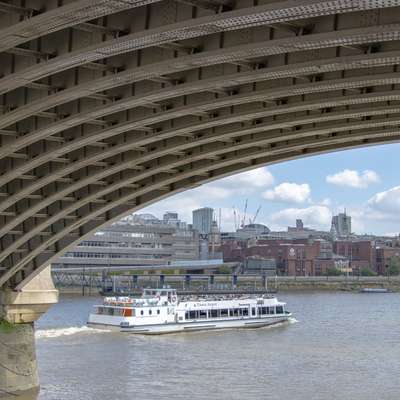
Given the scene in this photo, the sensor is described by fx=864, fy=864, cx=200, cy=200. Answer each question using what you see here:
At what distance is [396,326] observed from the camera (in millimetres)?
73500

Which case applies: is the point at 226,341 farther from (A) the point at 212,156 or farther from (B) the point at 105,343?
(A) the point at 212,156

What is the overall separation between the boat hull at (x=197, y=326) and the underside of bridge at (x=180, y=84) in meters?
38.7

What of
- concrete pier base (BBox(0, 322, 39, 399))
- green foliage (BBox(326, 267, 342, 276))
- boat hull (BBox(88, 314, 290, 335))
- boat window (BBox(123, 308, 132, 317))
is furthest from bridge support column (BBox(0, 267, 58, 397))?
green foliage (BBox(326, 267, 342, 276))

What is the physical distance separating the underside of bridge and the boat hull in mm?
38718

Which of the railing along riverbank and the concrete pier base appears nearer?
the concrete pier base

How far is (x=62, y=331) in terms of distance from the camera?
209 ft

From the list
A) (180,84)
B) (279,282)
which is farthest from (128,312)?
(279,282)

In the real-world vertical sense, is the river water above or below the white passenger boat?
below

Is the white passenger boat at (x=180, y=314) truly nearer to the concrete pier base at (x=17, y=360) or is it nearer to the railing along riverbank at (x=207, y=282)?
the concrete pier base at (x=17, y=360)

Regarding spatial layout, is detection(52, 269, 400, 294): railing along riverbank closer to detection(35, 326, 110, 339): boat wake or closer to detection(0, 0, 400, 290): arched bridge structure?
detection(35, 326, 110, 339): boat wake

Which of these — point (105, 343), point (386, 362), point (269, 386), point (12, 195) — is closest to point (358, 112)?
point (12, 195)

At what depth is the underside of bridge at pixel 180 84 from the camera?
13.0 m

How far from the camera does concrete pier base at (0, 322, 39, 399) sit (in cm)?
3350

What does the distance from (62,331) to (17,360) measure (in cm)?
2983
